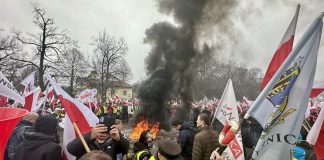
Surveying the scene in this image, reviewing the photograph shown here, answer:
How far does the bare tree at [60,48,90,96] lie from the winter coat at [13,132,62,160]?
40857mm

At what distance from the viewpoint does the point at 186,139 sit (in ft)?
22.2

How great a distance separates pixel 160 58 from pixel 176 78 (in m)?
1.81

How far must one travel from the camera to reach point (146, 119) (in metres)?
18.3

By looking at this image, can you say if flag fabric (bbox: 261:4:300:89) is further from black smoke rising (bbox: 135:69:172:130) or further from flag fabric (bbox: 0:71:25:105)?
black smoke rising (bbox: 135:69:172:130)

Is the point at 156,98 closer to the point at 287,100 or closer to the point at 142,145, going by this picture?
the point at 142,145

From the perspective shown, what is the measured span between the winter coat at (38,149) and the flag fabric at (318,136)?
2852 millimetres

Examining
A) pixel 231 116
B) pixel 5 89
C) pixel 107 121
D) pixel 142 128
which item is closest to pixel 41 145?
pixel 107 121

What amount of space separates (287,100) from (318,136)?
2.44 feet

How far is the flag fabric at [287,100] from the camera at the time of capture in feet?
10.3

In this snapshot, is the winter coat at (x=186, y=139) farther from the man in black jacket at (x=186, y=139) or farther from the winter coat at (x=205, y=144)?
the winter coat at (x=205, y=144)

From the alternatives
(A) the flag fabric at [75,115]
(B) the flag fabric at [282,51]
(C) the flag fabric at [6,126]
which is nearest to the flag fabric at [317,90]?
(B) the flag fabric at [282,51]

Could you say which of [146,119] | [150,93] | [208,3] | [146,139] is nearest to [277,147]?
[146,139]

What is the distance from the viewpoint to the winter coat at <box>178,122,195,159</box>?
673 cm

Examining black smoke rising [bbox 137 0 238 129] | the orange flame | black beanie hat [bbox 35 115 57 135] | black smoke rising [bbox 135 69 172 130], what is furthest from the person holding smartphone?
black smoke rising [bbox 137 0 238 129]
